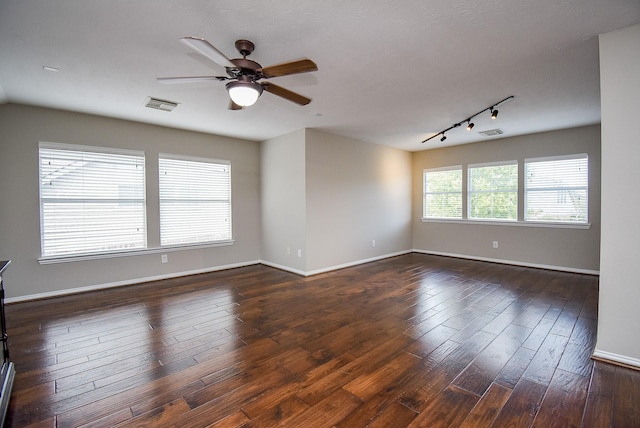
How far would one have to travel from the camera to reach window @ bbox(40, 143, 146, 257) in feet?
12.9

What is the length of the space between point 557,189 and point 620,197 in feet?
12.1

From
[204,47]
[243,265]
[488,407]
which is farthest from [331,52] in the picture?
[243,265]

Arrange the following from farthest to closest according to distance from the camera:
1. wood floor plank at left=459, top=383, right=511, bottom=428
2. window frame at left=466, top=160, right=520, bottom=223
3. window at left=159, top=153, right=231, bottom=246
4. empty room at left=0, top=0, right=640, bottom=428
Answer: window frame at left=466, top=160, right=520, bottom=223, window at left=159, top=153, right=231, bottom=246, empty room at left=0, top=0, right=640, bottom=428, wood floor plank at left=459, top=383, right=511, bottom=428

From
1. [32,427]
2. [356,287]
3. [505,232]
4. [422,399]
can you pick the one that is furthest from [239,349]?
[505,232]

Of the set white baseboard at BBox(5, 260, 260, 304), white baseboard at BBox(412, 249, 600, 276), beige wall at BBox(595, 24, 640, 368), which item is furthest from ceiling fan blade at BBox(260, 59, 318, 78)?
white baseboard at BBox(412, 249, 600, 276)

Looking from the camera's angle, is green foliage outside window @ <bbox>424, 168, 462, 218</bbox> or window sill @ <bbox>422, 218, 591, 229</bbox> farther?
green foliage outside window @ <bbox>424, 168, 462, 218</bbox>

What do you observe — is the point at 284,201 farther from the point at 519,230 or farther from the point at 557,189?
the point at 557,189

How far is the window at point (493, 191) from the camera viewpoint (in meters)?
5.77

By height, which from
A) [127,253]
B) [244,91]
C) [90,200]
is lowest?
[127,253]

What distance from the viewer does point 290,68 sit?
2.08 metres

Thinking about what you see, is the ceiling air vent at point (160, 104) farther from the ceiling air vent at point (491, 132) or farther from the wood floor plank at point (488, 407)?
the ceiling air vent at point (491, 132)

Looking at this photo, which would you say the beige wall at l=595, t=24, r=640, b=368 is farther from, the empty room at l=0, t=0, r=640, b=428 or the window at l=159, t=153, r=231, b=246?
the window at l=159, t=153, r=231, b=246

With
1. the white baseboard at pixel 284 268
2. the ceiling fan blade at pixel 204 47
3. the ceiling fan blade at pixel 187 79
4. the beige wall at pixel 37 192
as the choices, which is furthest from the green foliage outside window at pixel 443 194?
the ceiling fan blade at pixel 204 47

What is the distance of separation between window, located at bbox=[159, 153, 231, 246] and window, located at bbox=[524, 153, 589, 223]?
577 centimetres
